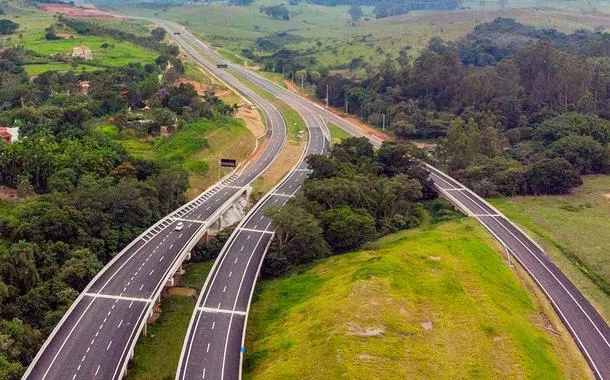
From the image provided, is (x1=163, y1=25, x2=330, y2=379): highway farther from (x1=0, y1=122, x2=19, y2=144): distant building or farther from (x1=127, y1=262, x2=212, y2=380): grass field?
(x1=0, y1=122, x2=19, y2=144): distant building

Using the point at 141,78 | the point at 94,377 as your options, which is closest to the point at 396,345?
the point at 94,377

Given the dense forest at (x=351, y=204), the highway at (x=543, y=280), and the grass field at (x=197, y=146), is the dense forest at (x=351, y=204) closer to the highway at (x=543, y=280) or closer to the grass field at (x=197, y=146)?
the highway at (x=543, y=280)

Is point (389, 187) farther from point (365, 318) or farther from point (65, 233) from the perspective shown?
→ point (65, 233)

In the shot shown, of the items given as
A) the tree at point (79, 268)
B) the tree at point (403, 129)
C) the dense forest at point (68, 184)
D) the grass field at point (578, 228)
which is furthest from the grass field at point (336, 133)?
the tree at point (79, 268)

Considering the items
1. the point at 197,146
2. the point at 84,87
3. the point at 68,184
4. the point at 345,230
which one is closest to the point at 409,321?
the point at 345,230

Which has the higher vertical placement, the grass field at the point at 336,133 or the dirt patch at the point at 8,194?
the dirt patch at the point at 8,194
